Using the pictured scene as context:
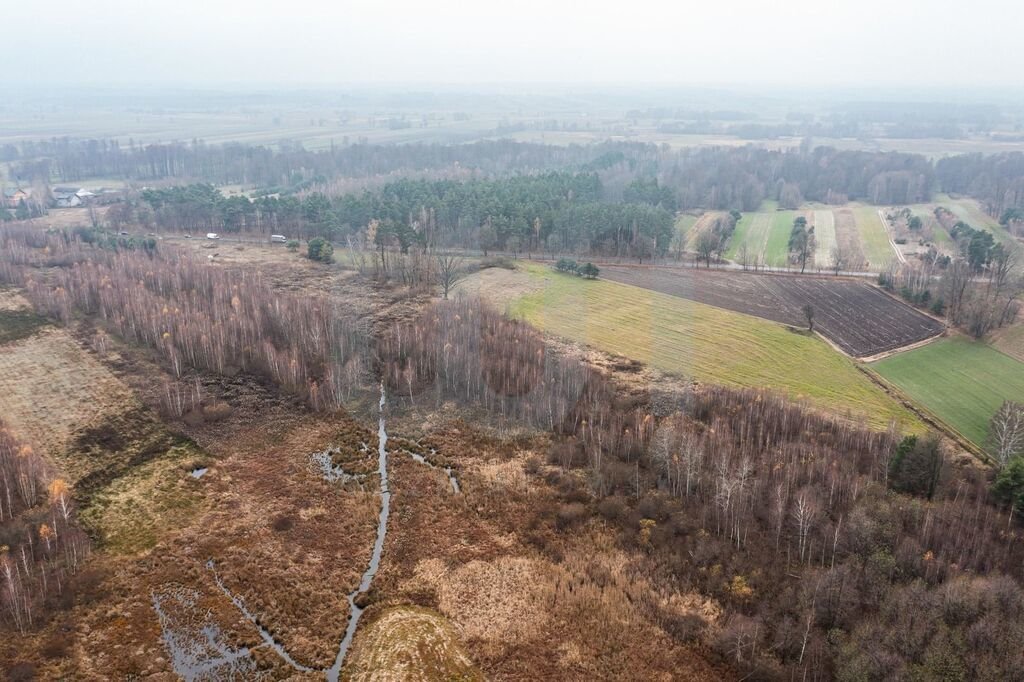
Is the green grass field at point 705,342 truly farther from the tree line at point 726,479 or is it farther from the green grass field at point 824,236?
the green grass field at point 824,236

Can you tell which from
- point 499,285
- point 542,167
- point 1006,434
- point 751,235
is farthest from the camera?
point 542,167

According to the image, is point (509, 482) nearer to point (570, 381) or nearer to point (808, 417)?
point (570, 381)

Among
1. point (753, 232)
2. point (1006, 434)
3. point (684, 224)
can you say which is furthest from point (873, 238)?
point (1006, 434)

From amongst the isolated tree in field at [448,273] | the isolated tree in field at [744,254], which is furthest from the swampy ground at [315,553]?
the isolated tree in field at [744,254]

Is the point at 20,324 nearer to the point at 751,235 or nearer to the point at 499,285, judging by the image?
the point at 499,285

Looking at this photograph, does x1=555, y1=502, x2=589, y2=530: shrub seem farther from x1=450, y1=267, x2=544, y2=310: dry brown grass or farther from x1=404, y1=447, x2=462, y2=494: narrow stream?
x1=450, y1=267, x2=544, y2=310: dry brown grass

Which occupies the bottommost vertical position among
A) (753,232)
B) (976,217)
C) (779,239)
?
(779,239)
